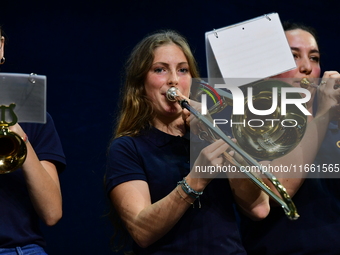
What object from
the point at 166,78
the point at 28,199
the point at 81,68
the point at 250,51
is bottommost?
the point at 28,199

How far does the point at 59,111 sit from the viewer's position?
2.60 meters

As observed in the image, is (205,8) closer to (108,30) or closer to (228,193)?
(108,30)

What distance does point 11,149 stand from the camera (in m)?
1.70

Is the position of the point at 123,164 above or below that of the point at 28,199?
above

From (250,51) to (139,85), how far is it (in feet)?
1.60

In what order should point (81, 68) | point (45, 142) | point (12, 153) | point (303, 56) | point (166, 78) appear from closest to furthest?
point (12, 153), point (45, 142), point (166, 78), point (303, 56), point (81, 68)

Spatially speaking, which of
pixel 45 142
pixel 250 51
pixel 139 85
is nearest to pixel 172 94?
pixel 139 85

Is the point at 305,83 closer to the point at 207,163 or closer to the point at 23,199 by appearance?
the point at 207,163

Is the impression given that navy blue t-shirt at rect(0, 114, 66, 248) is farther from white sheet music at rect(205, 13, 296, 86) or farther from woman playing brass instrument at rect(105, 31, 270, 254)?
white sheet music at rect(205, 13, 296, 86)

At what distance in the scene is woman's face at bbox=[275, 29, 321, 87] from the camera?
214 cm

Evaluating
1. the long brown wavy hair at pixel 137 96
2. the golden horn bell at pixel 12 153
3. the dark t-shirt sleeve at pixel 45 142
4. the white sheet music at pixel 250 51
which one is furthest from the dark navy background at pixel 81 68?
the golden horn bell at pixel 12 153

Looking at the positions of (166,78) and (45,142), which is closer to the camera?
(45,142)

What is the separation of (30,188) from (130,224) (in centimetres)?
33

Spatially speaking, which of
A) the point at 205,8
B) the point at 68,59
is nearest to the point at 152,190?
the point at 68,59
